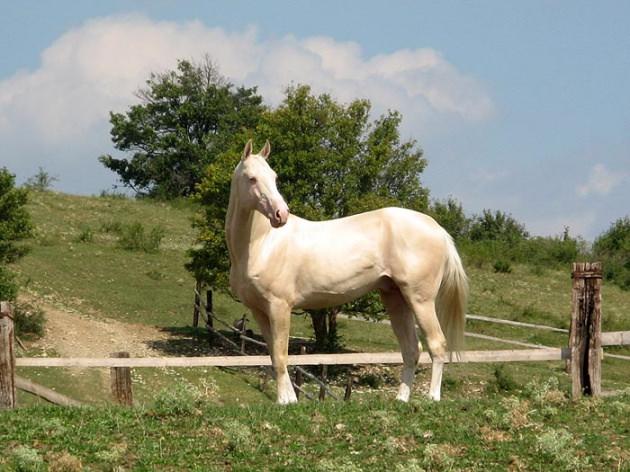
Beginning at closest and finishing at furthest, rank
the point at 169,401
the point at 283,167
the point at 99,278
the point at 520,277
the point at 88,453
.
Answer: the point at 88,453
the point at 169,401
the point at 283,167
the point at 99,278
the point at 520,277

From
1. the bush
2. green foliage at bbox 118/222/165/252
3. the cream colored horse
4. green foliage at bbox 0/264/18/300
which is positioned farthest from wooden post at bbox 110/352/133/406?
green foliage at bbox 118/222/165/252

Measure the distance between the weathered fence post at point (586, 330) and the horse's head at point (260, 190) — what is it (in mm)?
3577

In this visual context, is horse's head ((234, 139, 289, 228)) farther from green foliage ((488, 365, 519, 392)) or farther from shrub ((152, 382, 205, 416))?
green foliage ((488, 365, 519, 392))

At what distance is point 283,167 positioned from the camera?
94.4 ft

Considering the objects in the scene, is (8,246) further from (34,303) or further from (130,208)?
(130,208)

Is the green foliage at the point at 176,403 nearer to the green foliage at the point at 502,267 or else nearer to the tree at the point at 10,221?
the tree at the point at 10,221

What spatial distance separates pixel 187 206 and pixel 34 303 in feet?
72.4

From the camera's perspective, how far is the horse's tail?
11305 millimetres

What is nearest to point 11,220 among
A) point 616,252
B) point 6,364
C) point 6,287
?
point 6,287

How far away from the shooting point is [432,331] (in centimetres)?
1098

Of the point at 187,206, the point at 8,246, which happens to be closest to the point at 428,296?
the point at 8,246

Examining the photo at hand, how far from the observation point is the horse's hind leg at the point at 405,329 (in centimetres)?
1128

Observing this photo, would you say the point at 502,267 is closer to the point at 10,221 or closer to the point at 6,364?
the point at 10,221

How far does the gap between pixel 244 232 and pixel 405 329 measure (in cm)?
205
